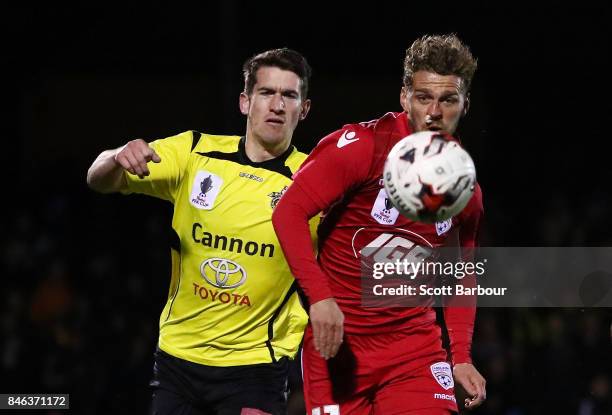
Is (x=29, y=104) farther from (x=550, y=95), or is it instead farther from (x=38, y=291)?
(x=550, y=95)

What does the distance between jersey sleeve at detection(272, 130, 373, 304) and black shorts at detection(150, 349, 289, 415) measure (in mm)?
836

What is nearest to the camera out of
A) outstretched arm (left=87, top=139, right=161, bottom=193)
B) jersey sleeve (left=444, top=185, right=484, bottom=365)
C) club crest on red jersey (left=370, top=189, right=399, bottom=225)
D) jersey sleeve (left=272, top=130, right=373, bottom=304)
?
jersey sleeve (left=272, top=130, right=373, bottom=304)

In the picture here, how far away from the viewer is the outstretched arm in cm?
419

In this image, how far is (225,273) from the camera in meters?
4.65

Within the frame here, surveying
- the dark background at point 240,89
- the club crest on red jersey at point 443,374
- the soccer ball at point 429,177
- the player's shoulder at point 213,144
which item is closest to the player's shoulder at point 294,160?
the player's shoulder at point 213,144

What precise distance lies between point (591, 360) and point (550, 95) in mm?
6220

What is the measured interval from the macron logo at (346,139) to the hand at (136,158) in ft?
2.46

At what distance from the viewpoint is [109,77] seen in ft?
45.0

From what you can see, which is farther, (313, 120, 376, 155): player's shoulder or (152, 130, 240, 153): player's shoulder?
(152, 130, 240, 153): player's shoulder

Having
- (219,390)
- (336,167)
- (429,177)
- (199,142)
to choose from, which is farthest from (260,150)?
(429,177)

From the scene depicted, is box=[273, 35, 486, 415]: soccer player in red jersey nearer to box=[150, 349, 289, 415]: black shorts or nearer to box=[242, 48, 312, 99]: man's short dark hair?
box=[150, 349, 289, 415]: black shorts

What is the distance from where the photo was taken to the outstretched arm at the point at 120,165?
13.8 ft

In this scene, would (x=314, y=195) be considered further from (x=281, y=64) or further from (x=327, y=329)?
(x=281, y=64)

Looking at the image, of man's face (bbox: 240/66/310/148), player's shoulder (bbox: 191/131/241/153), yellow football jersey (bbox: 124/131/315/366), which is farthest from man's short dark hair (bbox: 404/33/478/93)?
player's shoulder (bbox: 191/131/241/153)
